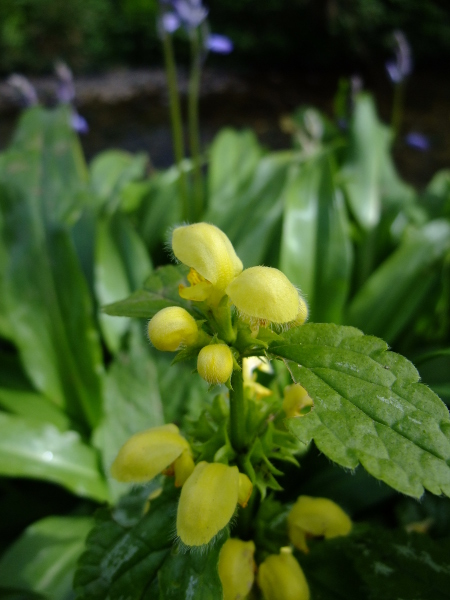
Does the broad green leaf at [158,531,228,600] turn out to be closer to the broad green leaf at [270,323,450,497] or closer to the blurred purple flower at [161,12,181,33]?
the broad green leaf at [270,323,450,497]

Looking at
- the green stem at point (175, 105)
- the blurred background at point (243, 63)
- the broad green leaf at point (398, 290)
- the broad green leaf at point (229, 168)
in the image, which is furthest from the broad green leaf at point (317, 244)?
the blurred background at point (243, 63)

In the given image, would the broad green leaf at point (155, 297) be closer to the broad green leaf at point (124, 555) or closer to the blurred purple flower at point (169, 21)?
the broad green leaf at point (124, 555)

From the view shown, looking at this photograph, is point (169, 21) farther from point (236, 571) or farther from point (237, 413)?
point (236, 571)

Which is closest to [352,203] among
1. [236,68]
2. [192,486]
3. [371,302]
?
[371,302]

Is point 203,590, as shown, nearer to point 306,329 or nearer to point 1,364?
point 306,329

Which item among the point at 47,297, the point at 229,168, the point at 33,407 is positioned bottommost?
the point at 33,407

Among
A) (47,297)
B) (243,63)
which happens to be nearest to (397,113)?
(47,297)

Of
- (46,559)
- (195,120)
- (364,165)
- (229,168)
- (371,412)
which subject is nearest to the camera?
(371,412)

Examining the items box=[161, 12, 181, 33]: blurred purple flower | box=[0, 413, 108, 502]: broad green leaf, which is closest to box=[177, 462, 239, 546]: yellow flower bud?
box=[0, 413, 108, 502]: broad green leaf
